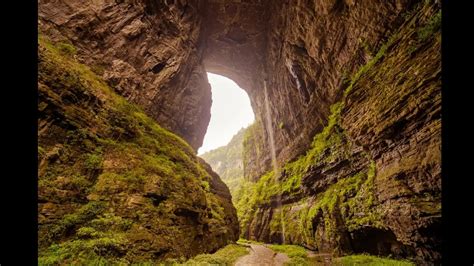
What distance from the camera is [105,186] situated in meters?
10.3

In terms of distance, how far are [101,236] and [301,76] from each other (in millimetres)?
23700

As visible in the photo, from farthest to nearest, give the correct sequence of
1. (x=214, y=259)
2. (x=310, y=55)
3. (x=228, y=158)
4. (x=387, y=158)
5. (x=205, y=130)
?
(x=228, y=158) < (x=205, y=130) < (x=310, y=55) < (x=387, y=158) < (x=214, y=259)

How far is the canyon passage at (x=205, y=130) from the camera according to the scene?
9.48 metres

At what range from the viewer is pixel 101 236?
839 centimetres

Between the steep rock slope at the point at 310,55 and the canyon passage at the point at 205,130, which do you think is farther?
the steep rock slope at the point at 310,55

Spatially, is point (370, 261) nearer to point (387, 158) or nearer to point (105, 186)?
point (387, 158)

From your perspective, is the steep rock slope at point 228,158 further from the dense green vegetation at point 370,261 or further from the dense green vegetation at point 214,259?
the dense green vegetation at point 370,261

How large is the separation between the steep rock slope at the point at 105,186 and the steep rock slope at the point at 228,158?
81.6 meters

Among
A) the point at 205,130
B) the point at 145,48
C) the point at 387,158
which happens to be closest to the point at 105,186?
the point at 387,158

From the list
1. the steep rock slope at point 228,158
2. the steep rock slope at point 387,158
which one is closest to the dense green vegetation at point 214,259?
the steep rock slope at point 387,158

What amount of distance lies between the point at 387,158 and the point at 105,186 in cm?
1380

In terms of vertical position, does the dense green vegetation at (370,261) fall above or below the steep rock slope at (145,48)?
below

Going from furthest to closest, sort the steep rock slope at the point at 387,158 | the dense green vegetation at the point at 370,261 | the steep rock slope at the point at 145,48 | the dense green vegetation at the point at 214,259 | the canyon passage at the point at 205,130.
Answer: the steep rock slope at the point at 145,48
the dense green vegetation at the point at 214,259
the dense green vegetation at the point at 370,261
the steep rock slope at the point at 387,158
the canyon passage at the point at 205,130
